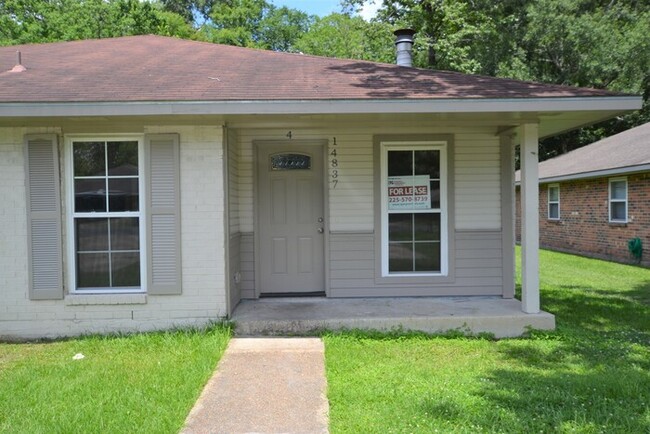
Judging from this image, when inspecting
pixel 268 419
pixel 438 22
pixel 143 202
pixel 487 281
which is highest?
pixel 438 22

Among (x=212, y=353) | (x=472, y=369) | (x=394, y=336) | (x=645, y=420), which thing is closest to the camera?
(x=645, y=420)

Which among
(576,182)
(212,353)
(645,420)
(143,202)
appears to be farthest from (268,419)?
(576,182)

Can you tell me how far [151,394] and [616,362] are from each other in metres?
4.19

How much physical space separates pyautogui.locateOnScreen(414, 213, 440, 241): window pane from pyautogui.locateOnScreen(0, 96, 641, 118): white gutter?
79.2 inches

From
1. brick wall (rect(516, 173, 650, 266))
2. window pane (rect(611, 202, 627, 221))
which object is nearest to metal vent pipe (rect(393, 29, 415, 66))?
brick wall (rect(516, 173, 650, 266))

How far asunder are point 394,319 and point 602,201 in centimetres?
1158

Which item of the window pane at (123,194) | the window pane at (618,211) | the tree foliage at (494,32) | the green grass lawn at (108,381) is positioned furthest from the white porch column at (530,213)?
the tree foliage at (494,32)

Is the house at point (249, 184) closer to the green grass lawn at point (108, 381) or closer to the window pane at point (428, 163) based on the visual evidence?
the window pane at point (428, 163)

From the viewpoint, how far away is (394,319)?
5.88 m

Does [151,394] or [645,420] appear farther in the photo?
[151,394]

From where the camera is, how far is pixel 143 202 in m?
5.92

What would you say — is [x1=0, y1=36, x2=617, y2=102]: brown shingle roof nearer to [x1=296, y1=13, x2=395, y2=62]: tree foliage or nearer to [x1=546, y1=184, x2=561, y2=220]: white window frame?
[x1=546, y1=184, x2=561, y2=220]: white window frame

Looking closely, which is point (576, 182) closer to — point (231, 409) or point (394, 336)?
point (394, 336)

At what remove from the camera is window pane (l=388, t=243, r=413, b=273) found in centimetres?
716
